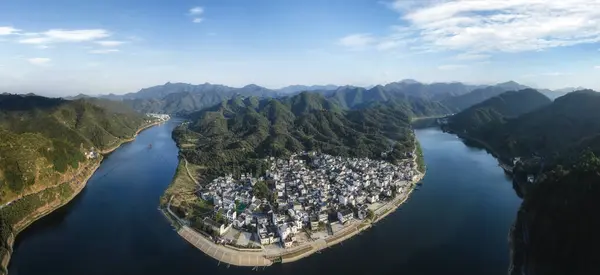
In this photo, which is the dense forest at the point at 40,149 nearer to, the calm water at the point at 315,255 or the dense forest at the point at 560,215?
the calm water at the point at 315,255

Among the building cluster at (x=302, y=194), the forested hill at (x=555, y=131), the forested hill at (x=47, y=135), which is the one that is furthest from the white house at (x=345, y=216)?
the forested hill at (x=47, y=135)

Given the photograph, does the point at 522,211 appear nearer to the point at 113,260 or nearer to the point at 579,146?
the point at 579,146

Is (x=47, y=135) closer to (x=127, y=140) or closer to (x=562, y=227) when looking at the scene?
(x=127, y=140)

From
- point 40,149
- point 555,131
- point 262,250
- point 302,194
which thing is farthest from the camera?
point 555,131

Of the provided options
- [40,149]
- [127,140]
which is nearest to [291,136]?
[127,140]

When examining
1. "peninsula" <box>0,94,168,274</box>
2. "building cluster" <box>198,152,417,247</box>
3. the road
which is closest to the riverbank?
"peninsula" <box>0,94,168,274</box>

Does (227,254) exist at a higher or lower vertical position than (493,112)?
lower
